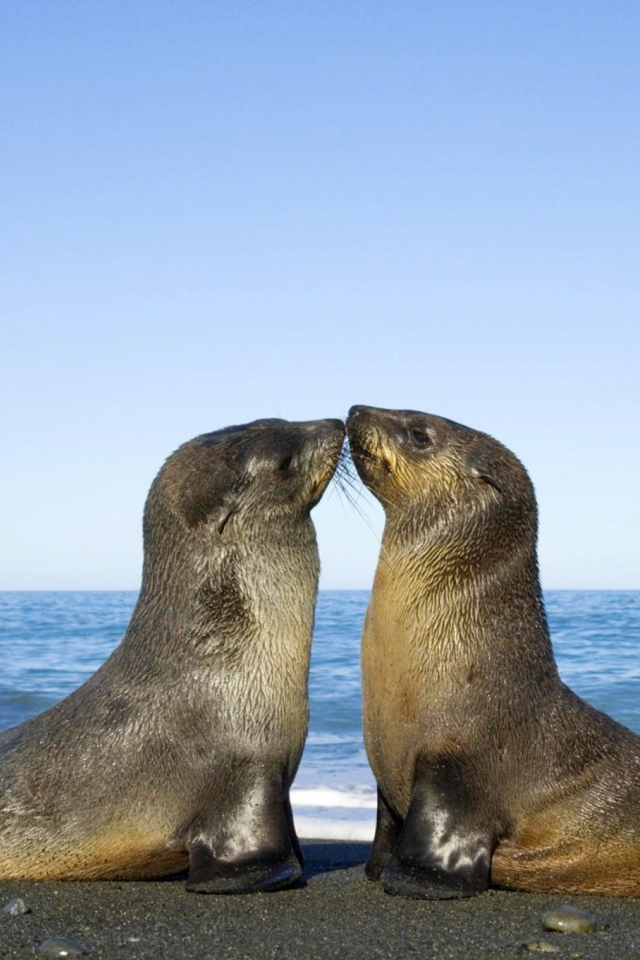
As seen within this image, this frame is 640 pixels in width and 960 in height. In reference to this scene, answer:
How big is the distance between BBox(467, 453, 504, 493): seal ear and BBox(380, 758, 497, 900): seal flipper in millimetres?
1931

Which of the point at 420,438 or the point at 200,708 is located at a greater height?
the point at 420,438

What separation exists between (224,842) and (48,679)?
1506 cm

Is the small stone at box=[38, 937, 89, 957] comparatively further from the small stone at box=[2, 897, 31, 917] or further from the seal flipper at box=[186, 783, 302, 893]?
the seal flipper at box=[186, 783, 302, 893]

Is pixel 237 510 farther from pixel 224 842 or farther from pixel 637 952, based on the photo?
pixel 637 952

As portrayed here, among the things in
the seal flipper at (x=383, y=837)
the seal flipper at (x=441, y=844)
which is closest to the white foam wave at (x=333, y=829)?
the seal flipper at (x=383, y=837)

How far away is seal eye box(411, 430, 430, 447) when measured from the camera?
368 inches

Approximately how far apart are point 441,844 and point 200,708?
5.53 ft

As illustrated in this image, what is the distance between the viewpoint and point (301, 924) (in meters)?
7.45

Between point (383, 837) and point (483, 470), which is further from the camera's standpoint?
point (483, 470)

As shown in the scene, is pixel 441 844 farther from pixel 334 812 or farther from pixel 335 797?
pixel 335 797

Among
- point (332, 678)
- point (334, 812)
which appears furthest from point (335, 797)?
point (332, 678)

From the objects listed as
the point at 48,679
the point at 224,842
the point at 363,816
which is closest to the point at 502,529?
the point at 224,842

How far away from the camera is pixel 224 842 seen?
8086 mm

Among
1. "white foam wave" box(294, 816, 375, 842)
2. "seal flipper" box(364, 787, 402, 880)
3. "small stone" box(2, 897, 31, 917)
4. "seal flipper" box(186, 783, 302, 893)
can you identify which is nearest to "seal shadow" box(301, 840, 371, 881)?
"white foam wave" box(294, 816, 375, 842)
